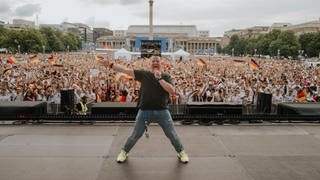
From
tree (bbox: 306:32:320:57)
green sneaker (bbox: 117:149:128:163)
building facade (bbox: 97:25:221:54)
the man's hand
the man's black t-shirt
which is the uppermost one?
building facade (bbox: 97:25:221:54)

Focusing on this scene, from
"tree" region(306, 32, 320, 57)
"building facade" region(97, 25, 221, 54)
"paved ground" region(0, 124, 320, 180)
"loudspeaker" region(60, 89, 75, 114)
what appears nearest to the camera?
"paved ground" region(0, 124, 320, 180)

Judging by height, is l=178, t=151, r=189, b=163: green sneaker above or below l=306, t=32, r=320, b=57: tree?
below

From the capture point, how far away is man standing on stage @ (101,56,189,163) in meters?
6.19

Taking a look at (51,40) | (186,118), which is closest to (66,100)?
(186,118)

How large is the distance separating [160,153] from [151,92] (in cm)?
135

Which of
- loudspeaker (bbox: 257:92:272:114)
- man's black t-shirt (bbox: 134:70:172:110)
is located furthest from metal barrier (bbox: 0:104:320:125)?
man's black t-shirt (bbox: 134:70:172:110)

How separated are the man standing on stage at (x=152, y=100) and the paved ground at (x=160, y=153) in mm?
318

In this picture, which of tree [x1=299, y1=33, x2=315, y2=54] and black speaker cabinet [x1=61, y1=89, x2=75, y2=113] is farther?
tree [x1=299, y1=33, x2=315, y2=54]

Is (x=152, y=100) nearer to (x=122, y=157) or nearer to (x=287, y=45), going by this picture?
(x=122, y=157)

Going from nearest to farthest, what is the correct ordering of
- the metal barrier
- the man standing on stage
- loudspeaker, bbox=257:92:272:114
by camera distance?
the man standing on stage
the metal barrier
loudspeaker, bbox=257:92:272:114

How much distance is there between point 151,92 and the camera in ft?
20.7

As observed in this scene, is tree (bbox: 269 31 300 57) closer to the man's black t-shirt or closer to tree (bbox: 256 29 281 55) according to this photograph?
tree (bbox: 256 29 281 55)

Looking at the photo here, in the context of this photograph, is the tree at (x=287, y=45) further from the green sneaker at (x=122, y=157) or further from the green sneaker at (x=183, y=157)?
the green sneaker at (x=122, y=157)

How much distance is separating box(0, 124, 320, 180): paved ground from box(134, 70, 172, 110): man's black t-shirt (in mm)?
956
